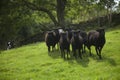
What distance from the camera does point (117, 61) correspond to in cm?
1630

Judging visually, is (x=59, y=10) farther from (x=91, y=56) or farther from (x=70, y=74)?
(x=70, y=74)

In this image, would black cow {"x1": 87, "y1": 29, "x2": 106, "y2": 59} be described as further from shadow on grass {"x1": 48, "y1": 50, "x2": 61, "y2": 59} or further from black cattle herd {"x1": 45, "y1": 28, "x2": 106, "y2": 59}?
shadow on grass {"x1": 48, "y1": 50, "x2": 61, "y2": 59}

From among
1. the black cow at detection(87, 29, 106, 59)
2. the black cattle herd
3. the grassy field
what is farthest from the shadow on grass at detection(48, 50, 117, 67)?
the black cow at detection(87, 29, 106, 59)

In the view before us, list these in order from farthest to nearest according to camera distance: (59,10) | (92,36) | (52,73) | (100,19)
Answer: (100,19) < (59,10) < (92,36) < (52,73)

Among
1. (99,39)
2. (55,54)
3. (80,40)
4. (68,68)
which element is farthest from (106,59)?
(55,54)

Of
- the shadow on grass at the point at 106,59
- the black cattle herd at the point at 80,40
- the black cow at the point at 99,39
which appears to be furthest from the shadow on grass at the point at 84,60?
the black cow at the point at 99,39

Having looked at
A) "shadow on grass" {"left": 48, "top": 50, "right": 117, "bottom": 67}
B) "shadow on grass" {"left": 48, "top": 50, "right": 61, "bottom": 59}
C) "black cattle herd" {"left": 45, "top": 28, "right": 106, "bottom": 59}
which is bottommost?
"shadow on grass" {"left": 48, "top": 50, "right": 61, "bottom": 59}

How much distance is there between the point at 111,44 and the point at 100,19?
28.0m

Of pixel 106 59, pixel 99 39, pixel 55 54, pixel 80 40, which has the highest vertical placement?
pixel 99 39

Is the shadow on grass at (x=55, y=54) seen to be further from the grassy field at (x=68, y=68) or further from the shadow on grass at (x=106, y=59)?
the shadow on grass at (x=106, y=59)

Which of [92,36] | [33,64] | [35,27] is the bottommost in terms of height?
[35,27]

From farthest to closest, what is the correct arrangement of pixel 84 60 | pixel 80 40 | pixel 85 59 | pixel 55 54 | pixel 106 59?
pixel 55 54, pixel 80 40, pixel 85 59, pixel 84 60, pixel 106 59

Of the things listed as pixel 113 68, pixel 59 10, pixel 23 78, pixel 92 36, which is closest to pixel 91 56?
pixel 92 36

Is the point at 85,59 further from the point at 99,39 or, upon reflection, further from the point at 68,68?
the point at 68,68
